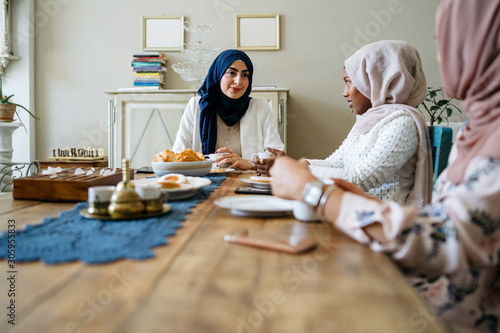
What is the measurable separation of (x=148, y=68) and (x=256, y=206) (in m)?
3.07

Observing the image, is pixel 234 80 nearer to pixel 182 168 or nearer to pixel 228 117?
pixel 228 117

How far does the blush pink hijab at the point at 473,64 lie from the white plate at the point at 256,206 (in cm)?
40

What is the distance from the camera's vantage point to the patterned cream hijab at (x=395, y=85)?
5.21ft

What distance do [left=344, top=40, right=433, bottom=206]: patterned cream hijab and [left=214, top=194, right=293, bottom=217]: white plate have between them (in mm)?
740

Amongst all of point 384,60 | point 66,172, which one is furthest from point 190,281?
point 384,60

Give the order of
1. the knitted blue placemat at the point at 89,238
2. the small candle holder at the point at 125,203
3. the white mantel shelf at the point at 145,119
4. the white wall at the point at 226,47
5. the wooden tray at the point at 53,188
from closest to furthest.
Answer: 1. the knitted blue placemat at the point at 89,238
2. the small candle holder at the point at 125,203
3. the wooden tray at the point at 53,188
4. the white mantel shelf at the point at 145,119
5. the white wall at the point at 226,47

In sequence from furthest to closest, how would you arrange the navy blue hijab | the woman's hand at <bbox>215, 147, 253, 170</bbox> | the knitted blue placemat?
the navy blue hijab, the woman's hand at <bbox>215, 147, 253, 170</bbox>, the knitted blue placemat

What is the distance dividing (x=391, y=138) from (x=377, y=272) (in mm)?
1034

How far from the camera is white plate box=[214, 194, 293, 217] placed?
995 mm

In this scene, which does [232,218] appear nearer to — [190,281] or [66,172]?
[190,281]

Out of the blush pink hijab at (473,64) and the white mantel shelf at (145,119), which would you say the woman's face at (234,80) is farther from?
the blush pink hijab at (473,64)

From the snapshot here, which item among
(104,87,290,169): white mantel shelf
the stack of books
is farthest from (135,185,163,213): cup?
the stack of books

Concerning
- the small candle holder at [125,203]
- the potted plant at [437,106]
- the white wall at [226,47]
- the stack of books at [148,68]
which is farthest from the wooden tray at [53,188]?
the potted plant at [437,106]

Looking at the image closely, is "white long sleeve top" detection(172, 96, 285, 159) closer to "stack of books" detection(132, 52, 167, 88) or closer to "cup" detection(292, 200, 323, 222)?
"stack of books" detection(132, 52, 167, 88)
